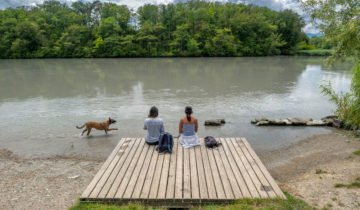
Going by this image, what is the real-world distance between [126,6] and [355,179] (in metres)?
64.0

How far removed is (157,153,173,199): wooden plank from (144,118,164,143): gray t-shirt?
68 cm

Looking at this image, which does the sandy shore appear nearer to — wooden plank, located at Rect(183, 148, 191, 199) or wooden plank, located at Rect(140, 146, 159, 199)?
wooden plank, located at Rect(140, 146, 159, 199)

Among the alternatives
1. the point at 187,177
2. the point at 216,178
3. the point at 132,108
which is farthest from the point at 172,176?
the point at 132,108

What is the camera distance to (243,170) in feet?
15.9

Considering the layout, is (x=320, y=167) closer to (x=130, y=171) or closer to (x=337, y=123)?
(x=337, y=123)

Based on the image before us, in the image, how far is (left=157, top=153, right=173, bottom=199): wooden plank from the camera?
4074 millimetres

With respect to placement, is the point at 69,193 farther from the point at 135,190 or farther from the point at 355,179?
the point at 355,179

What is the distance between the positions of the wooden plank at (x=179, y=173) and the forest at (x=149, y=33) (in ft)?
153

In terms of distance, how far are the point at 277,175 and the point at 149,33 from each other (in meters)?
50.5

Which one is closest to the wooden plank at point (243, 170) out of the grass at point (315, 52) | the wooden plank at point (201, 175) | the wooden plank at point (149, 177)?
the wooden plank at point (201, 175)

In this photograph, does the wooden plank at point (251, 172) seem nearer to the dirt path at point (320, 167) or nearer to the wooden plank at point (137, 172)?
the dirt path at point (320, 167)

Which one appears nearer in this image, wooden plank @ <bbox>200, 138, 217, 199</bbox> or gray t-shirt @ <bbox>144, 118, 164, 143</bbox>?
wooden plank @ <bbox>200, 138, 217, 199</bbox>

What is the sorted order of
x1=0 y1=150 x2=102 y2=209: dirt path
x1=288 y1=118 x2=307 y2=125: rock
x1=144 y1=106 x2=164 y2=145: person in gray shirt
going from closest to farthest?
1. x1=0 y1=150 x2=102 y2=209: dirt path
2. x1=144 y1=106 x2=164 y2=145: person in gray shirt
3. x1=288 y1=118 x2=307 y2=125: rock

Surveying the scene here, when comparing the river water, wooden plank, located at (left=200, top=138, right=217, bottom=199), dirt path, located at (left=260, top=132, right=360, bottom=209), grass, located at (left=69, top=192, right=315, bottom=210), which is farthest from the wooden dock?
the river water
